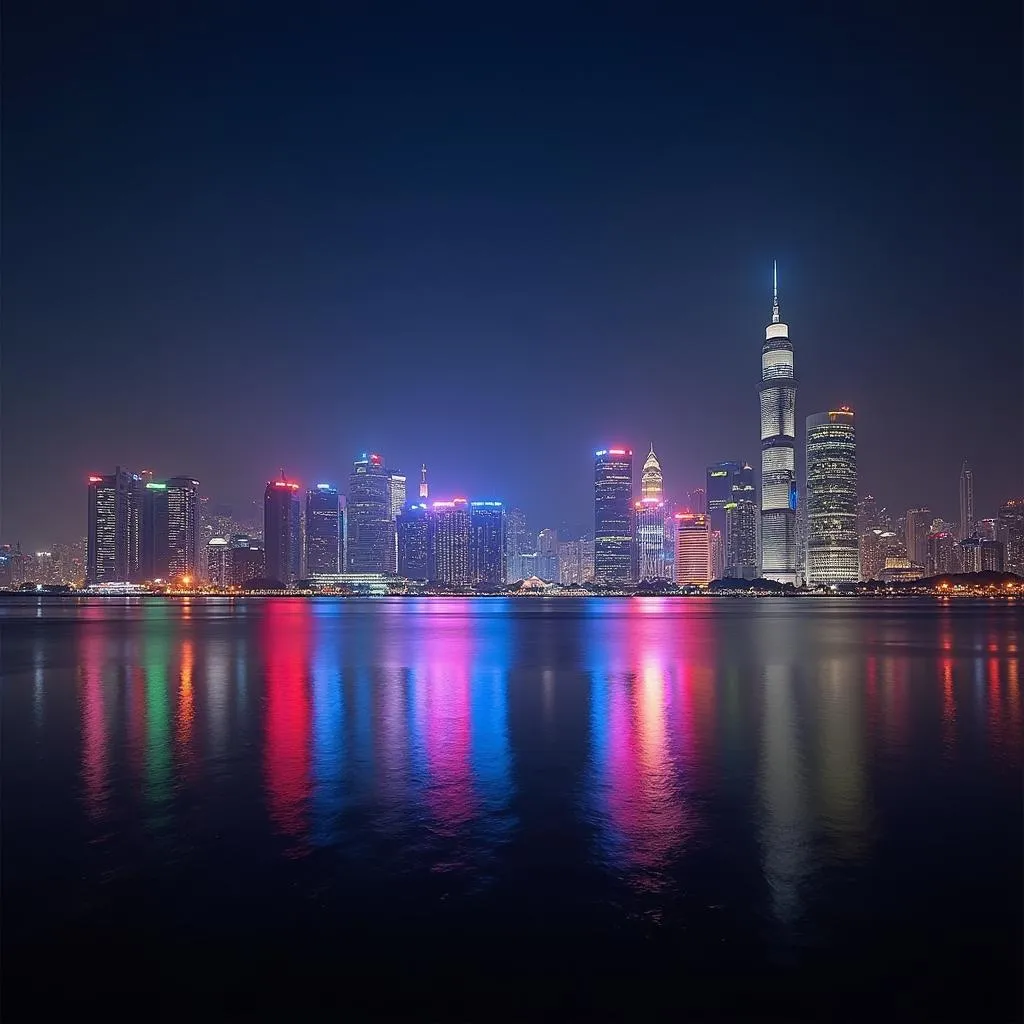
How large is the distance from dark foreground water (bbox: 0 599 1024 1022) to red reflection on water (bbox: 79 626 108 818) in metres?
0.12

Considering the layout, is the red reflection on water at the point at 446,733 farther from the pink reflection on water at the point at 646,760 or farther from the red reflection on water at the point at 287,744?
the pink reflection on water at the point at 646,760

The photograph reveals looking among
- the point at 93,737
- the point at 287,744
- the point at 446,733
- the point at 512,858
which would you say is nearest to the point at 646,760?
the point at 446,733

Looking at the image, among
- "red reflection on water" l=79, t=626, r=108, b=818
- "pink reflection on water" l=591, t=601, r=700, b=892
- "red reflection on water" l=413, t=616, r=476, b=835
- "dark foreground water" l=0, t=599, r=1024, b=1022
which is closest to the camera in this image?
"dark foreground water" l=0, t=599, r=1024, b=1022

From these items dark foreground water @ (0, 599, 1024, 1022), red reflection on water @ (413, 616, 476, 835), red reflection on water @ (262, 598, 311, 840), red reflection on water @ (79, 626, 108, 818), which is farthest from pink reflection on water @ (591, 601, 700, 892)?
red reflection on water @ (79, 626, 108, 818)

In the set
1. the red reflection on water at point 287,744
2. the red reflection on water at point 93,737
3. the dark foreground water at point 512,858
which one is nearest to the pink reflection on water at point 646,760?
the dark foreground water at point 512,858

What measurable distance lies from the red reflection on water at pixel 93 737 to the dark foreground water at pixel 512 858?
0.12 meters

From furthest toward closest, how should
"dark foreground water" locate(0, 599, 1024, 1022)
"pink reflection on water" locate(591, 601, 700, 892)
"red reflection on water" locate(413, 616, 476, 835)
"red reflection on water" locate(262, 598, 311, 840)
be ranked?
"red reflection on water" locate(413, 616, 476, 835)
"red reflection on water" locate(262, 598, 311, 840)
"pink reflection on water" locate(591, 601, 700, 892)
"dark foreground water" locate(0, 599, 1024, 1022)

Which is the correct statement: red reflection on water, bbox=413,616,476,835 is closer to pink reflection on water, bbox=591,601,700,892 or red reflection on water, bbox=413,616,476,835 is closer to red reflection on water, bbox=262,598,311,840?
red reflection on water, bbox=262,598,311,840

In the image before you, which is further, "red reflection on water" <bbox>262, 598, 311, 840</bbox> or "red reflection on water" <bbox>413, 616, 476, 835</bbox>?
"red reflection on water" <bbox>413, 616, 476, 835</bbox>

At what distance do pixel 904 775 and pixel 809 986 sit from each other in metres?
11.0

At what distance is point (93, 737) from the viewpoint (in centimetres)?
2197

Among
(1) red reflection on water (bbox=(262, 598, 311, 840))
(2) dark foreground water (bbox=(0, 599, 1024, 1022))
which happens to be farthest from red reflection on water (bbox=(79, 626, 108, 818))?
(1) red reflection on water (bbox=(262, 598, 311, 840))

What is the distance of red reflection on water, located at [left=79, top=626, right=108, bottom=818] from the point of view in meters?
16.0

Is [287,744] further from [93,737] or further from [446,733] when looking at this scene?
[93,737]
